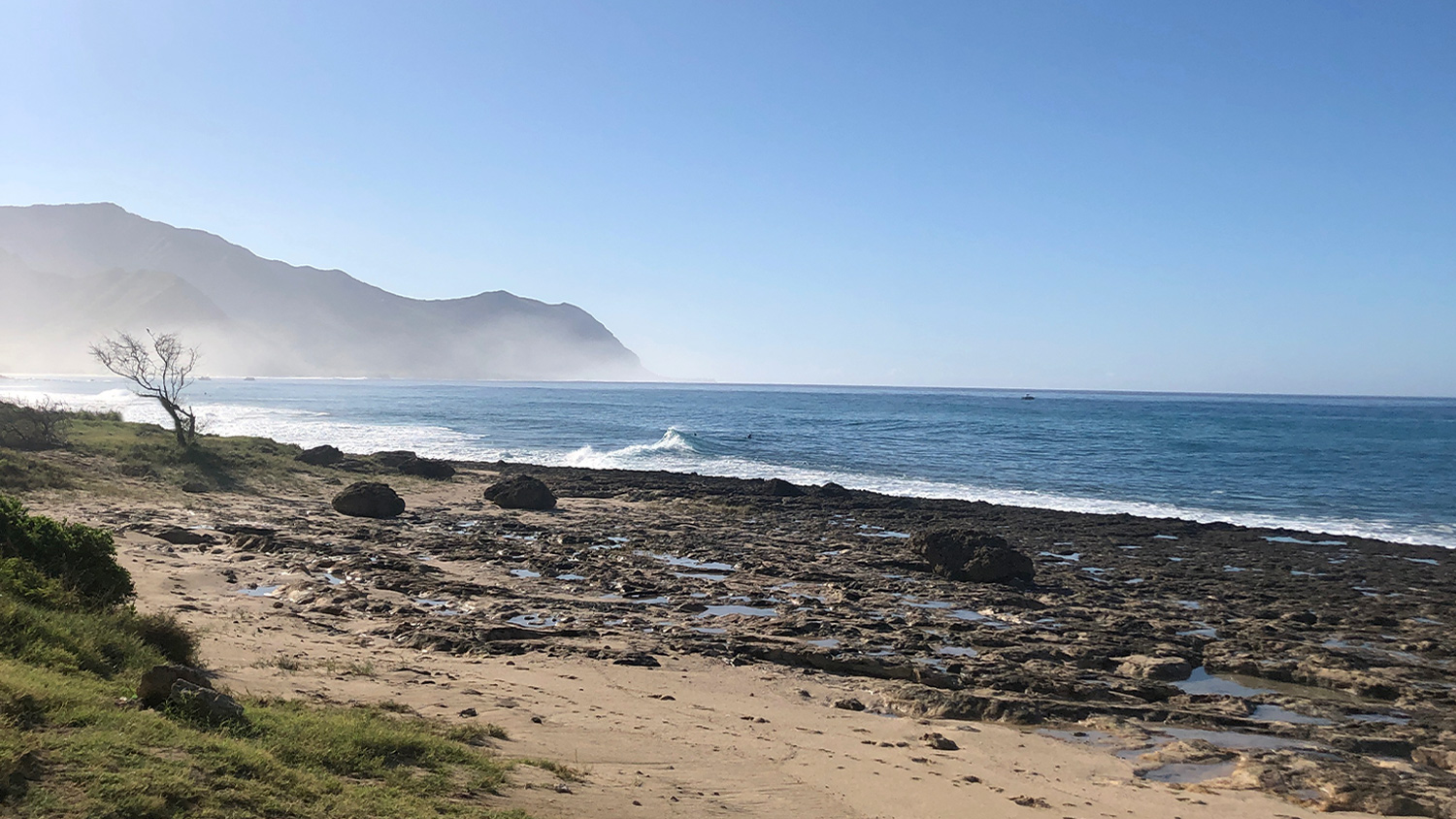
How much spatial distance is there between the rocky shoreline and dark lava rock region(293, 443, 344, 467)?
893 centimetres

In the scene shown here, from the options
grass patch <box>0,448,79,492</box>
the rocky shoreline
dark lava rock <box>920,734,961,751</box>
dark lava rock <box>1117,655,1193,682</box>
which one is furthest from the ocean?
grass patch <box>0,448,79,492</box>

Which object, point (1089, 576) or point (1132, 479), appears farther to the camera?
point (1132, 479)

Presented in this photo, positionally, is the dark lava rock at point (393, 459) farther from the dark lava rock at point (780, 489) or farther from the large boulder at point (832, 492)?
the large boulder at point (832, 492)

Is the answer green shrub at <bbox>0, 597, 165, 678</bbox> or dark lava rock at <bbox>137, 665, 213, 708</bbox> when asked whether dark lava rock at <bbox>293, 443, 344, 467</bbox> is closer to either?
green shrub at <bbox>0, 597, 165, 678</bbox>

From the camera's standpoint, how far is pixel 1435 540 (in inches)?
1019

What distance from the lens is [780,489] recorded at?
1268 inches

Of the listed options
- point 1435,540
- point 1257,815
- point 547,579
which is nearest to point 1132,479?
point 1435,540

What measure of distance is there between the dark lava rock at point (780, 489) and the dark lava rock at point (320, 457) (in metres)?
17.3

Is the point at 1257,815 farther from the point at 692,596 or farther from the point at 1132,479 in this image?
the point at 1132,479

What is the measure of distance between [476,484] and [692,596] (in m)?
19.7

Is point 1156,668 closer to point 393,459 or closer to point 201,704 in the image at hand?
point 201,704

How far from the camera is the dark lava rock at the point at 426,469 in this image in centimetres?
3338

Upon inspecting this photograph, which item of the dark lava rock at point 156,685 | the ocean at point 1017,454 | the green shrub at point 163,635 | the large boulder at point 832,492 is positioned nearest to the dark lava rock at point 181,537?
the green shrub at point 163,635

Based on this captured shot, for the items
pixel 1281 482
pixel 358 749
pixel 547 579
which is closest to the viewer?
pixel 358 749
